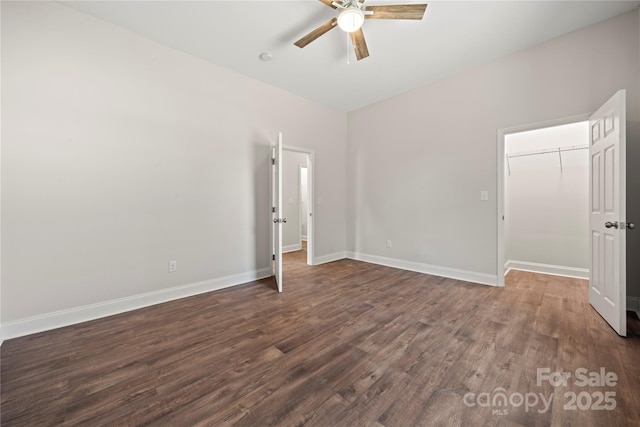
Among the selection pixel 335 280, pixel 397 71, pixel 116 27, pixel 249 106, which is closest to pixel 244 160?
pixel 249 106

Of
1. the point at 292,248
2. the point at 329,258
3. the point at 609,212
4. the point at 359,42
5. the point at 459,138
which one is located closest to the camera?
the point at 609,212

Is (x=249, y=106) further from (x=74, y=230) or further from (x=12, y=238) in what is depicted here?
(x=12, y=238)

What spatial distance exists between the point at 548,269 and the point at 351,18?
15.5 feet

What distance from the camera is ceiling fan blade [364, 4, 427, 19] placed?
6.62ft

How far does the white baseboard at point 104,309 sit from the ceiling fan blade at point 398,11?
3425mm

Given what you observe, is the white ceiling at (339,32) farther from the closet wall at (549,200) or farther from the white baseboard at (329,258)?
the white baseboard at (329,258)

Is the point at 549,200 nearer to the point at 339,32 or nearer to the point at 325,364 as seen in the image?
the point at 339,32

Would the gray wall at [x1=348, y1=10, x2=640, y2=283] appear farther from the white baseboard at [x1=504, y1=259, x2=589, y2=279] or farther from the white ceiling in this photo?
the white baseboard at [x1=504, y1=259, x2=589, y2=279]

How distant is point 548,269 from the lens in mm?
4008

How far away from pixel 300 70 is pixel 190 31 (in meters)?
1.39

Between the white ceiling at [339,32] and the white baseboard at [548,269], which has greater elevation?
the white ceiling at [339,32]

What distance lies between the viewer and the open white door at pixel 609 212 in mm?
2102

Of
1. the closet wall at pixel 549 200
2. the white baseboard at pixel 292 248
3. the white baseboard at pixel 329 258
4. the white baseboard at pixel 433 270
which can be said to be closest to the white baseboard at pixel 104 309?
the white baseboard at pixel 329 258

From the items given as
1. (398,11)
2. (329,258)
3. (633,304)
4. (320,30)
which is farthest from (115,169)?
(633,304)
